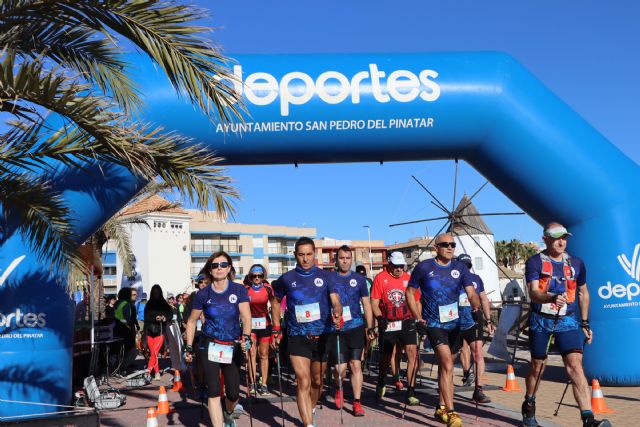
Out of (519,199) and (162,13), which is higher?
(162,13)

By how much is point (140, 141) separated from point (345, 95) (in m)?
3.57

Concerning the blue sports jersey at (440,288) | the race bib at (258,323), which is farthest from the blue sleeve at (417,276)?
the race bib at (258,323)

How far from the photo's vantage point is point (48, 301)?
7.71 metres

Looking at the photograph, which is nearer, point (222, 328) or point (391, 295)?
point (222, 328)

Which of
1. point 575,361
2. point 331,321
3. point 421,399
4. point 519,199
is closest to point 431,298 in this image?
point 331,321

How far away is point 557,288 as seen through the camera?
265 inches

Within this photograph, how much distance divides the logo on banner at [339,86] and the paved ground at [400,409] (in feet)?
12.9

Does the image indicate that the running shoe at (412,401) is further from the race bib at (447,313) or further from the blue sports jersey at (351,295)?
the race bib at (447,313)

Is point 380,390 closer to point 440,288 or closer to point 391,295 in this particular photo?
point 391,295

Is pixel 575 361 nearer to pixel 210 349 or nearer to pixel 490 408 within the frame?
pixel 490 408

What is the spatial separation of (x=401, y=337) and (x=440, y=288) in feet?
7.16

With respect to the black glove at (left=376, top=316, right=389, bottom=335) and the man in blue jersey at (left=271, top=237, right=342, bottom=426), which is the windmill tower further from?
the man in blue jersey at (left=271, top=237, right=342, bottom=426)

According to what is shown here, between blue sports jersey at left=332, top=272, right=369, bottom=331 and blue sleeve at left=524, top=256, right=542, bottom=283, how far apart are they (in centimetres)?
212

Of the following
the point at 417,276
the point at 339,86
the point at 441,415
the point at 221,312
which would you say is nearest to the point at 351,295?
the point at 417,276
